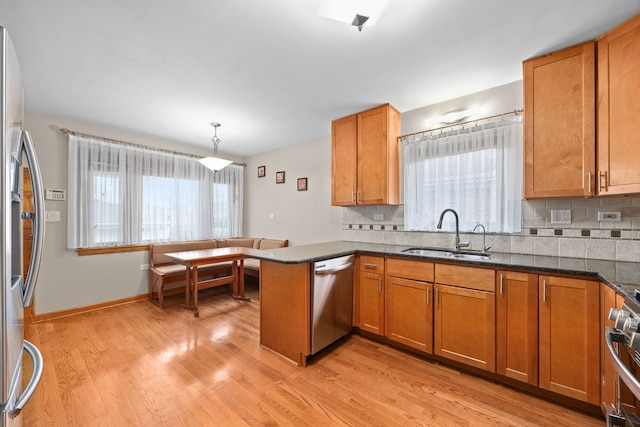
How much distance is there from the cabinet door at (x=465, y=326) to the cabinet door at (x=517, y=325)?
0.05 meters

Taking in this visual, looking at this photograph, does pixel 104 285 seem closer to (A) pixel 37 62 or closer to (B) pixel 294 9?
(A) pixel 37 62

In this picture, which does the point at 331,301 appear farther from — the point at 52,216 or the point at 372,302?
the point at 52,216

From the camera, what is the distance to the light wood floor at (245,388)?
1574 millimetres

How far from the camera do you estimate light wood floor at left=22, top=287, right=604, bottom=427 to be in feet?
5.16

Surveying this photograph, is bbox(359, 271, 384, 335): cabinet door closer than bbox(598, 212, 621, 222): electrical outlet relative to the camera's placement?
No

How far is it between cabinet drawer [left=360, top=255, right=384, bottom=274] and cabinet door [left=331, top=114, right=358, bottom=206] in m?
0.75

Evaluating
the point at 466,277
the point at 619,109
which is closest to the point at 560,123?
the point at 619,109

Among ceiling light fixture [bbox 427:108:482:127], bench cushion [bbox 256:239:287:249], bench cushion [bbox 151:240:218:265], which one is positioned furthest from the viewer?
bench cushion [bbox 256:239:287:249]

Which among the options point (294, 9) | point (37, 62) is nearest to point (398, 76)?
point (294, 9)

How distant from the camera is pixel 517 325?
1803mm

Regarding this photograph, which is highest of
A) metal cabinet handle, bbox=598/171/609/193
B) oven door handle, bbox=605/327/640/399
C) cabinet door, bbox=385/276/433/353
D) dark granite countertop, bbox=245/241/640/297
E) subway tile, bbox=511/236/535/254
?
metal cabinet handle, bbox=598/171/609/193

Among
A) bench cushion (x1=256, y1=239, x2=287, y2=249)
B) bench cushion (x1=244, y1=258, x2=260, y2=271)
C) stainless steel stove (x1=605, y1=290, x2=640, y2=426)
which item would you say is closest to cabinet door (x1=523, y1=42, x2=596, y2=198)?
stainless steel stove (x1=605, y1=290, x2=640, y2=426)

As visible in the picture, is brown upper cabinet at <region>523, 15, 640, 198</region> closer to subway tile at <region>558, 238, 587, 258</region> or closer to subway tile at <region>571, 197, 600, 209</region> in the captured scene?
subway tile at <region>571, 197, 600, 209</region>

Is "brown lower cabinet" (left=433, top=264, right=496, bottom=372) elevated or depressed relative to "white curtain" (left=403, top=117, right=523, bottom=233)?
depressed
